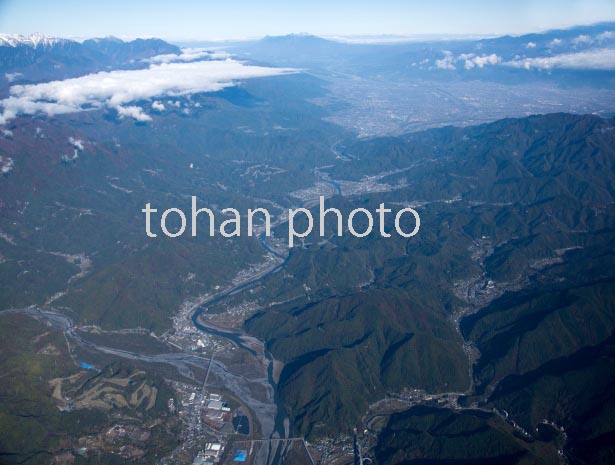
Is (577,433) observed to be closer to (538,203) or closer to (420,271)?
(420,271)

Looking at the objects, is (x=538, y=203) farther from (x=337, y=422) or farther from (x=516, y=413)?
(x=337, y=422)

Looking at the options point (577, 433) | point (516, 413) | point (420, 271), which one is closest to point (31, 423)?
point (516, 413)

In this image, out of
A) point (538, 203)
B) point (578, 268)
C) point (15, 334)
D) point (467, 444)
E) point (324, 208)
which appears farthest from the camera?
point (324, 208)

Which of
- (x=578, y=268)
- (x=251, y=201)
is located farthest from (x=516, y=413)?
(x=251, y=201)

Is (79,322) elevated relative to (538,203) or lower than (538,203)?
lower

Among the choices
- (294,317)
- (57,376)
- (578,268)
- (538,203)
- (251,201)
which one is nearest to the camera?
(57,376)

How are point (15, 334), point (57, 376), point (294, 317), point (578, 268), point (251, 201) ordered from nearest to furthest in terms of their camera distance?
point (57, 376), point (15, 334), point (294, 317), point (578, 268), point (251, 201)

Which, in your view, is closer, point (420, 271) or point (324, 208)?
point (420, 271)

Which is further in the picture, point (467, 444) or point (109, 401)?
point (109, 401)

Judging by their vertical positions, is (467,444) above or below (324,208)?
below

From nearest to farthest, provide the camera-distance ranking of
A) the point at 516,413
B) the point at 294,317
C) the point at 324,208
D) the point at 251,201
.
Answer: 1. the point at 516,413
2. the point at 294,317
3. the point at 324,208
4. the point at 251,201
